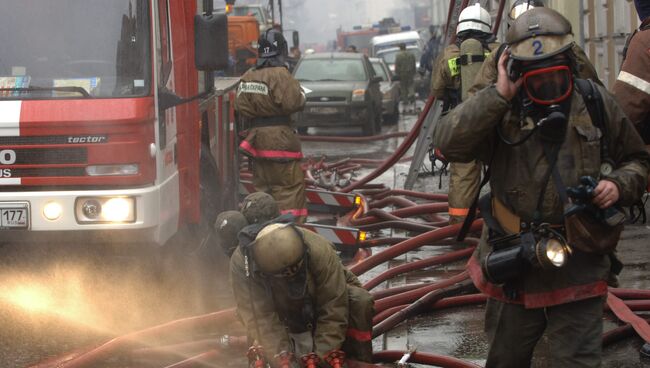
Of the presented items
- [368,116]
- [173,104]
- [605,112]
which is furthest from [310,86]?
[605,112]

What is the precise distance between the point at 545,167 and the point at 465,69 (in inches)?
186

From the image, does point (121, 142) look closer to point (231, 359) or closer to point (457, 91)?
point (231, 359)

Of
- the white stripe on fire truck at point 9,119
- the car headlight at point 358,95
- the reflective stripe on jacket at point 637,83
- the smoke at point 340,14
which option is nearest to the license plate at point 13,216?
the white stripe on fire truck at point 9,119

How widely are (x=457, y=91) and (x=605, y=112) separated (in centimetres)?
519

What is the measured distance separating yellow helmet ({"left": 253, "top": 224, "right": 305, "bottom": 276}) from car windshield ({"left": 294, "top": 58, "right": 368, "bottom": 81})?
A: 16896 mm

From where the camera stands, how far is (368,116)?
69.0 feet

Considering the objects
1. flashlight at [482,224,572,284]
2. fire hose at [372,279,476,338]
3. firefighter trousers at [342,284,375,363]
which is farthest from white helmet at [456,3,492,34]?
flashlight at [482,224,572,284]

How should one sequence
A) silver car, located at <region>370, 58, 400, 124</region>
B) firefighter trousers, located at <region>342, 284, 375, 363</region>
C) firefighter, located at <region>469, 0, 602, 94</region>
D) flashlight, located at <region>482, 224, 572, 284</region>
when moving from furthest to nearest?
silver car, located at <region>370, 58, 400, 124</region>
firefighter, located at <region>469, 0, 602, 94</region>
firefighter trousers, located at <region>342, 284, 375, 363</region>
flashlight, located at <region>482, 224, 572, 284</region>

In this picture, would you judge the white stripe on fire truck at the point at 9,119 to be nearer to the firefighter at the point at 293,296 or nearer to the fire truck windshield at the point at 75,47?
the fire truck windshield at the point at 75,47

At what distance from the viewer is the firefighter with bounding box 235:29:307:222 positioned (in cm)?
930

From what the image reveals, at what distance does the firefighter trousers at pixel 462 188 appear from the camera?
29.9 feet

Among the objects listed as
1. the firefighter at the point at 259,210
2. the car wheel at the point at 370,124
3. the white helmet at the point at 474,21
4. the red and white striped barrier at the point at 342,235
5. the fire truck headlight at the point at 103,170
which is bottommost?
the car wheel at the point at 370,124

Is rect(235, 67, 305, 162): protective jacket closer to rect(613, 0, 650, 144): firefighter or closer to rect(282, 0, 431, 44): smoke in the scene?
rect(613, 0, 650, 144): firefighter

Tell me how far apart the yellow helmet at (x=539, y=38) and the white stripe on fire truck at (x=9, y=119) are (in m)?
3.71
